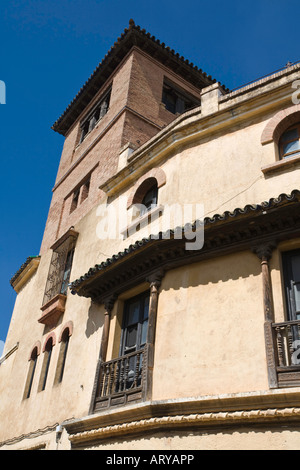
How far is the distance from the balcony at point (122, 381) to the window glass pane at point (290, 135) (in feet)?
16.4

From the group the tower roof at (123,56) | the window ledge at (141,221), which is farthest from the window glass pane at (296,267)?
the tower roof at (123,56)

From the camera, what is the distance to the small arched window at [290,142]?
955 centimetres

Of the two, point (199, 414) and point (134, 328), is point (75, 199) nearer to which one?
point (134, 328)

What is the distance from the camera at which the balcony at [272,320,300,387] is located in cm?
694

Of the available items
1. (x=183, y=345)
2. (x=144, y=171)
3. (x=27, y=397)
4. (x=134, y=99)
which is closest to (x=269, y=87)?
(x=144, y=171)

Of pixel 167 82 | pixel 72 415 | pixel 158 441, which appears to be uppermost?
pixel 167 82

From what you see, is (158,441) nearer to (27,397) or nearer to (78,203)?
(27,397)

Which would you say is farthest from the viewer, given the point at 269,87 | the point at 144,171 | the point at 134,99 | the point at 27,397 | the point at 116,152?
the point at 134,99

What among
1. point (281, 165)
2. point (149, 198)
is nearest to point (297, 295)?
point (281, 165)

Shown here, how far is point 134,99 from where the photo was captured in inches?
647

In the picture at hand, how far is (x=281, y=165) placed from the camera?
9094 mm

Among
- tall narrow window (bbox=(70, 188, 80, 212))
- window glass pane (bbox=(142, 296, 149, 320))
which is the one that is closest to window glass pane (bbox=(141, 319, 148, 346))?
window glass pane (bbox=(142, 296, 149, 320))

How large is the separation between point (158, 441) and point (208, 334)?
1.89m

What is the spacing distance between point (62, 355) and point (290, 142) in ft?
25.2
